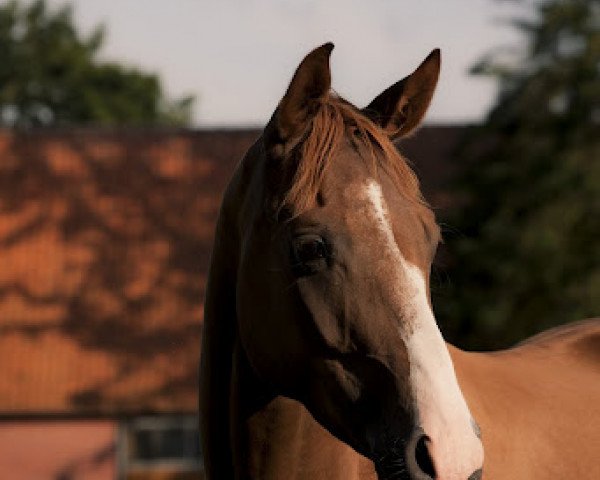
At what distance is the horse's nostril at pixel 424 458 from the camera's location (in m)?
3.57

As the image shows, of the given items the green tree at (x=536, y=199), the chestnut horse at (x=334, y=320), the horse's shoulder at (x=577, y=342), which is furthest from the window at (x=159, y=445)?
the chestnut horse at (x=334, y=320)

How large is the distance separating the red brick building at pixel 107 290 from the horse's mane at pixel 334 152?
17967 millimetres

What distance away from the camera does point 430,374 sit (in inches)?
145

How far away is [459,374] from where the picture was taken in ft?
15.2

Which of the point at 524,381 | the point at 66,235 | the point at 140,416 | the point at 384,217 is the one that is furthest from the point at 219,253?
the point at 66,235

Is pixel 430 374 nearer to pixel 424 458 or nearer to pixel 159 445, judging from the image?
pixel 424 458

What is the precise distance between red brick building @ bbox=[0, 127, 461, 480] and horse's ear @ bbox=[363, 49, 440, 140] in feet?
58.3

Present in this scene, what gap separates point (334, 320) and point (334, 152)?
1.64 feet

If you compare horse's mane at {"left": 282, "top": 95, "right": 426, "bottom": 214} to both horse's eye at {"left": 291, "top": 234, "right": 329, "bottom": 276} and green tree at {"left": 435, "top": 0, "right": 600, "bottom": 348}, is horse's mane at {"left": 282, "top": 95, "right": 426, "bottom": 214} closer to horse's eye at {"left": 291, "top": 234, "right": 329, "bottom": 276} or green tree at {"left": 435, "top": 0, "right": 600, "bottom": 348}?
horse's eye at {"left": 291, "top": 234, "right": 329, "bottom": 276}

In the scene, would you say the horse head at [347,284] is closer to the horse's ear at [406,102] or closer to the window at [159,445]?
the horse's ear at [406,102]

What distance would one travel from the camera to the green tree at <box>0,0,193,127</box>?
163ft

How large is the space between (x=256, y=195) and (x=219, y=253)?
0.99 ft

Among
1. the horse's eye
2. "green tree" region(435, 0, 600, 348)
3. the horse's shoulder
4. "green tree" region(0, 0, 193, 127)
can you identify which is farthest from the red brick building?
"green tree" region(0, 0, 193, 127)

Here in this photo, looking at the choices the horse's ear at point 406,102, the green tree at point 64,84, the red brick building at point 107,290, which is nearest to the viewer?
the horse's ear at point 406,102
